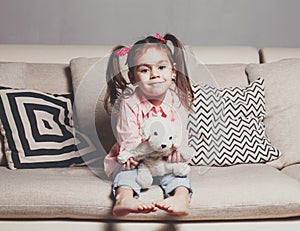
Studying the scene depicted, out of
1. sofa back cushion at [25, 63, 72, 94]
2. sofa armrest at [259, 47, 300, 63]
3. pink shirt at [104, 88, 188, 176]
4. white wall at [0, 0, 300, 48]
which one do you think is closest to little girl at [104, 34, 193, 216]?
pink shirt at [104, 88, 188, 176]

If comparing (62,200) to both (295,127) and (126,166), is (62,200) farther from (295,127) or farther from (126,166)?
(295,127)

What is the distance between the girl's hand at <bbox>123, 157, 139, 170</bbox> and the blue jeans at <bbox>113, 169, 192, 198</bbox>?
0.01 m

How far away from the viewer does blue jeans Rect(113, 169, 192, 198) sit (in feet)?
6.95

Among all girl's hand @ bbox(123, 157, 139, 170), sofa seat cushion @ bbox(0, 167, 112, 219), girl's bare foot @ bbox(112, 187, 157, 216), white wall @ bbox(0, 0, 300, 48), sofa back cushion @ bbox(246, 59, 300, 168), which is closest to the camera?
girl's bare foot @ bbox(112, 187, 157, 216)

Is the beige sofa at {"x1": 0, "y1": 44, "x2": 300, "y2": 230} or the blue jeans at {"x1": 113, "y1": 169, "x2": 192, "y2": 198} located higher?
the blue jeans at {"x1": 113, "y1": 169, "x2": 192, "y2": 198}

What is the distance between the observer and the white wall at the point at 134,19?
3.28 metres

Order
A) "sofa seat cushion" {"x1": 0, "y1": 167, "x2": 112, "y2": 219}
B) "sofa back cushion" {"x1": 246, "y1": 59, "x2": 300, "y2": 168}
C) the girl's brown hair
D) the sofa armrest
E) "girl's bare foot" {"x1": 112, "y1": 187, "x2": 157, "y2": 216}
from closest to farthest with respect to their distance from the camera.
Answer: "girl's bare foot" {"x1": 112, "y1": 187, "x2": 157, "y2": 216} → "sofa seat cushion" {"x1": 0, "y1": 167, "x2": 112, "y2": 219} → the girl's brown hair → "sofa back cushion" {"x1": 246, "y1": 59, "x2": 300, "y2": 168} → the sofa armrest

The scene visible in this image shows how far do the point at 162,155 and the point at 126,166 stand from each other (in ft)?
0.40

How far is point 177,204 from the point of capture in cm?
202

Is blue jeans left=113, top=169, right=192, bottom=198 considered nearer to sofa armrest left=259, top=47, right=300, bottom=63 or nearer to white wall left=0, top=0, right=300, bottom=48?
sofa armrest left=259, top=47, right=300, bottom=63

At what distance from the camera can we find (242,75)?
9.18 ft

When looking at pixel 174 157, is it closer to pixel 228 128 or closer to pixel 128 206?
pixel 128 206

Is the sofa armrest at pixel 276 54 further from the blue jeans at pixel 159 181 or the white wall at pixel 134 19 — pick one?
the blue jeans at pixel 159 181

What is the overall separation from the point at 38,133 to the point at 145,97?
0.46 metres
